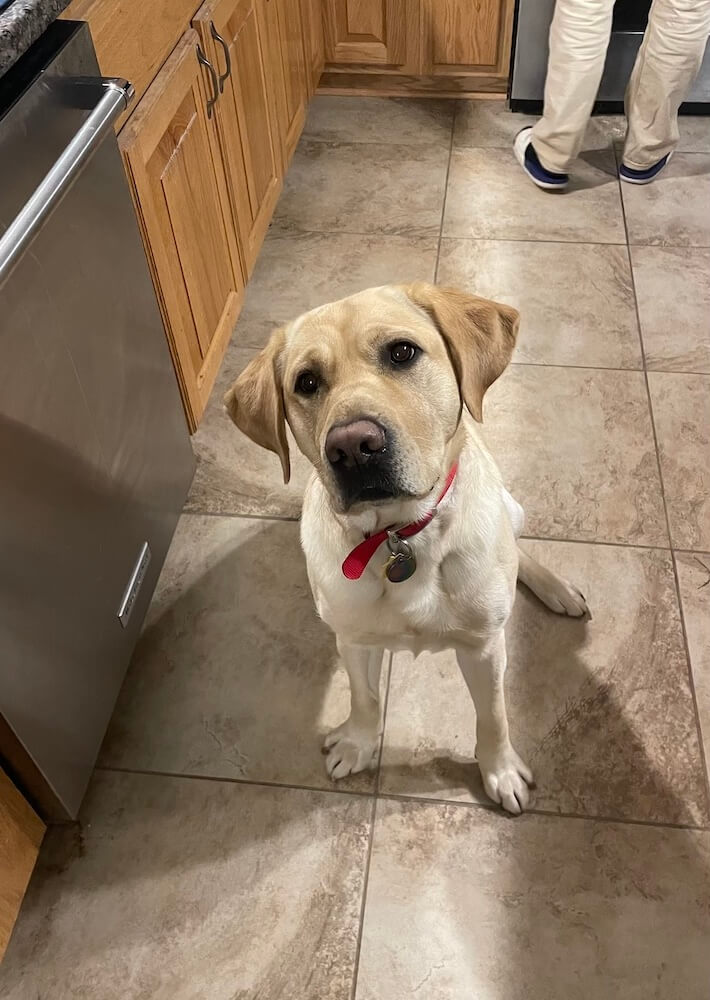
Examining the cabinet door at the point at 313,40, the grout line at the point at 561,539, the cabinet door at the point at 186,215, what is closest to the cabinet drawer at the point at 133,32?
the cabinet door at the point at 186,215

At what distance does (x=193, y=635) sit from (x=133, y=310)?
67 centimetres

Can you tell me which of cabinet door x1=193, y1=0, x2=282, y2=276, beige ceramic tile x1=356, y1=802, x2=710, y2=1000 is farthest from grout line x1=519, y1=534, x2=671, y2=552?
cabinet door x1=193, y1=0, x2=282, y2=276

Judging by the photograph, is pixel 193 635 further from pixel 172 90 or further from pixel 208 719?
pixel 172 90

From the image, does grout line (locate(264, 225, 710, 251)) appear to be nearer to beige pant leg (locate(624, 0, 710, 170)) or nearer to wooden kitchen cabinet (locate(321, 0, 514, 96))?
beige pant leg (locate(624, 0, 710, 170))

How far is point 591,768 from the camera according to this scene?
153 centimetres

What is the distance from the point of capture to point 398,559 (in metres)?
1.14

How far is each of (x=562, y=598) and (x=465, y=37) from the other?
224cm

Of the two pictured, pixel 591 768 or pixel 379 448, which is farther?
pixel 591 768

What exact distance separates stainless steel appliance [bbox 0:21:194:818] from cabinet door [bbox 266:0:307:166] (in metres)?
1.24

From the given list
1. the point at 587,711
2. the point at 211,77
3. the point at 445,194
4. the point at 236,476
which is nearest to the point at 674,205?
the point at 445,194

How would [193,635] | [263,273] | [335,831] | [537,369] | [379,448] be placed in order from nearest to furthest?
[379,448], [335,831], [193,635], [537,369], [263,273]

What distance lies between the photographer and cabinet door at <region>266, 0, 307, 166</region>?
2445mm

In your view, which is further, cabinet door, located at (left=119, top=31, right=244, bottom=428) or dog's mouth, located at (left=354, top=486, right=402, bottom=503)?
cabinet door, located at (left=119, top=31, right=244, bottom=428)

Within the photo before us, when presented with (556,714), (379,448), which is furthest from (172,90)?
(556,714)
